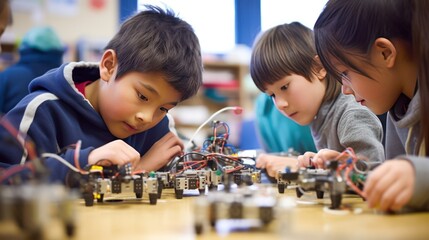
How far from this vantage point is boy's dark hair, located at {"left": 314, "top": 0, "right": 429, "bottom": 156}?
104 cm

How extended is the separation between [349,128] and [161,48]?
68 centimetres

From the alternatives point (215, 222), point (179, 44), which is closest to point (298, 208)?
point (215, 222)

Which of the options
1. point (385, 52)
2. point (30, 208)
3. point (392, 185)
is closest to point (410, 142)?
point (385, 52)

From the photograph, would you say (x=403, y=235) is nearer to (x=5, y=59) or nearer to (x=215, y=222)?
(x=215, y=222)

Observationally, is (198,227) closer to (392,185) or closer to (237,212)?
(237,212)

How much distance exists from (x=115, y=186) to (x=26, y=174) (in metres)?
0.21

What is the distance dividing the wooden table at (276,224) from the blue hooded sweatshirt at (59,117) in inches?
13.4

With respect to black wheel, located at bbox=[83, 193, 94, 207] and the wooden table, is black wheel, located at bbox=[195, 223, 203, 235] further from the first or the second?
black wheel, located at bbox=[83, 193, 94, 207]

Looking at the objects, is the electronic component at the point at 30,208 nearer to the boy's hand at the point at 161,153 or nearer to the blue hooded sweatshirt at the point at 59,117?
the blue hooded sweatshirt at the point at 59,117

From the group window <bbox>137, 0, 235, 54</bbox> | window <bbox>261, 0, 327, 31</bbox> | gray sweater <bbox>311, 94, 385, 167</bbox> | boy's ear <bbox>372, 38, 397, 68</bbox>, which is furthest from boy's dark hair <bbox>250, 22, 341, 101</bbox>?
window <bbox>137, 0, 235, 54</bbox>

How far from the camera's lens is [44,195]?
54 cm

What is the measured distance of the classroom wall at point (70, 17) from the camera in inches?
179

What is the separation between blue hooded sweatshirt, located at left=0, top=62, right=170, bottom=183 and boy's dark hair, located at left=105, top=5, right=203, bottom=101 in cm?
16

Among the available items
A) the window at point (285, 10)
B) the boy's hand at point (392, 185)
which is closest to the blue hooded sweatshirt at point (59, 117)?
the boy's hand at point (392, 185)
